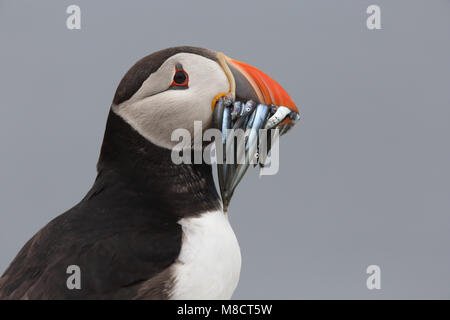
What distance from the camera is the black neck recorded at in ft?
9.13

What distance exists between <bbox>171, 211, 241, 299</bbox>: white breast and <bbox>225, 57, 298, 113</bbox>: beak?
1.74 feet

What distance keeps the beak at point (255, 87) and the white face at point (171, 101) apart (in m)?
0.08

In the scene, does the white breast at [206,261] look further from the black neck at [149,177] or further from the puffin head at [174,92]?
the puffin head at [174,92]

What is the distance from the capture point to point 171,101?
2727 mm

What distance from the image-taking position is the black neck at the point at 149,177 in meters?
2.78

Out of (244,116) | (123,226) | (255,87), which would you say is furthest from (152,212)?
(255,87)

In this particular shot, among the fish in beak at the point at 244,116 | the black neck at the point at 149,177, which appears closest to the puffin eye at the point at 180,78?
the fish in beak at the point at 244,116

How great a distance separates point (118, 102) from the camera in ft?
9.22

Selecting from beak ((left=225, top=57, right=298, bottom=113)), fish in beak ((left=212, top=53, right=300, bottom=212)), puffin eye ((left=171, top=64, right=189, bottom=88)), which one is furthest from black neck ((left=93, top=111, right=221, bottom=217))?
beak ((left=225, top=57, right=298, bottom=113))

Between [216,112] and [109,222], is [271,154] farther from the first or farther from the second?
[109,222]

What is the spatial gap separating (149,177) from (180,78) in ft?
1.44

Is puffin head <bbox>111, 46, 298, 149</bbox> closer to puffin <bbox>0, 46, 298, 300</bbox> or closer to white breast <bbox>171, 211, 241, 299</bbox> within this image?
puffin <bbox>0, 46, 298, 300</bbox>

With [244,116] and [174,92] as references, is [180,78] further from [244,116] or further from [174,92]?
[244,116]
